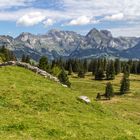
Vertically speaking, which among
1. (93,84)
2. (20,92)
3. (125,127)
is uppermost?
(20,92)

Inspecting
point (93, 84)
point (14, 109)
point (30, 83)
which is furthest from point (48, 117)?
point (93, 84)

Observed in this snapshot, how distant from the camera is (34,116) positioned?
27094mm

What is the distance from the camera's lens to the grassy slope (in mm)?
23469

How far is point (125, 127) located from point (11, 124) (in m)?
9.64

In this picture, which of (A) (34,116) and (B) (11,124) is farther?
(A) (34,116)

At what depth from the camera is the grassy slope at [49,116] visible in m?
23.5

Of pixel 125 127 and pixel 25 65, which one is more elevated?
pixel 25 65

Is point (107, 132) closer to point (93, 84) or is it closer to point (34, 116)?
point (34, 116)

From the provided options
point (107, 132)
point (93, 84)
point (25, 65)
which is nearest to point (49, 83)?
point (25, 65)

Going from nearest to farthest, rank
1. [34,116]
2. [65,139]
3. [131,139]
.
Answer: [65,139] < [131,139] < [34,116]

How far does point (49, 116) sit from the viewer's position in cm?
2789

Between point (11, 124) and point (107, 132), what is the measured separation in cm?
682

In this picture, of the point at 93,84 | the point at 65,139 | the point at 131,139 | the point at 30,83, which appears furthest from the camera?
the point at 93,84

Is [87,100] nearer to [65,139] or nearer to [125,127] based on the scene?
[125,127]
